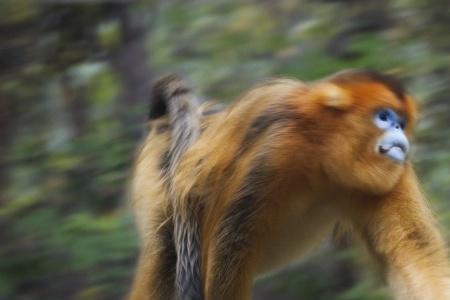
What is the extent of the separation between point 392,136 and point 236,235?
0.73 metres

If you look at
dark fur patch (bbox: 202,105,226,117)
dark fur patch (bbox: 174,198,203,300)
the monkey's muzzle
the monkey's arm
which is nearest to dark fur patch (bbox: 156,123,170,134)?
dark fur patch (bbox: 202,105,226,117)

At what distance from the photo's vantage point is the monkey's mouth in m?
4.33

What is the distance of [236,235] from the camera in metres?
4.56

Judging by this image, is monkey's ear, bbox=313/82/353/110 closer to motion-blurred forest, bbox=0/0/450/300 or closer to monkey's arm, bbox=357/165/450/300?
monkey's arm, bbox=357/165/450/300

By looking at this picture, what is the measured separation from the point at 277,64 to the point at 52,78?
137 cm

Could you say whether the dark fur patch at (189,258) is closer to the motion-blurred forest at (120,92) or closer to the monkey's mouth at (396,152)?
the motion-blurred forest at (120,92)

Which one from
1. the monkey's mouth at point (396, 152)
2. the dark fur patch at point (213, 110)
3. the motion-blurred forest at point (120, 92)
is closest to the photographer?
the monkey's mouth at point (396, 152)

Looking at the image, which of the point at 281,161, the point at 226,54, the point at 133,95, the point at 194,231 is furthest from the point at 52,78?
the point at 281,161

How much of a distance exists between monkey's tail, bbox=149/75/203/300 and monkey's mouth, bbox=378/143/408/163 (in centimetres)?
90

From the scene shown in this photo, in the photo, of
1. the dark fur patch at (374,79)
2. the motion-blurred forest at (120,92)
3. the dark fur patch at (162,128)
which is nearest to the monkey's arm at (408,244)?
the dark fur patch at (374,79)

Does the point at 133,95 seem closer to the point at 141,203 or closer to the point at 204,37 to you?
the point at 204,37

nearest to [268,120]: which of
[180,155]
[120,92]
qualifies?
[180,155]

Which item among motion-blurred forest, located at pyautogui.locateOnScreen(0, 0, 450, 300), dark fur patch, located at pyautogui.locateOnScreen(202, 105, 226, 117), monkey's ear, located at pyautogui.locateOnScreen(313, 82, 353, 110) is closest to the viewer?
monkey's ear, located at pyautogui.locateOnScreen(313, 82, 353, 110)

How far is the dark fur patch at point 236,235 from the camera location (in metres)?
4.51
